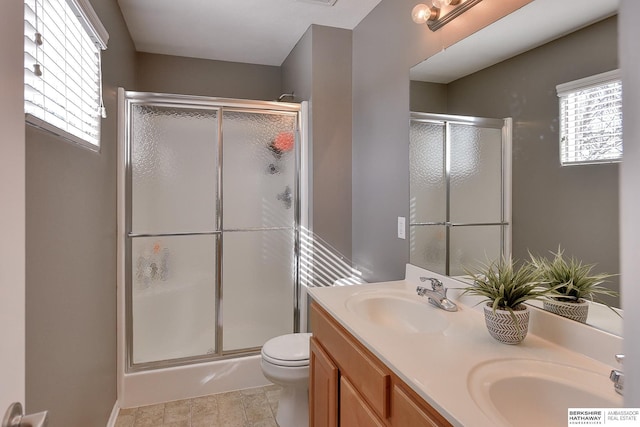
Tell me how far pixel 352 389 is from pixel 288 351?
80 centimetres

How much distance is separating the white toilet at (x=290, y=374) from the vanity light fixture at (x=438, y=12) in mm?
1791

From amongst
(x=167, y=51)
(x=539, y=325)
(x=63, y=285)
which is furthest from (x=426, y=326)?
(x=167, y=51)

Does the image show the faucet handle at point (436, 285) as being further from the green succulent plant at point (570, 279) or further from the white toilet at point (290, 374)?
the white toilet at point (290, 374)

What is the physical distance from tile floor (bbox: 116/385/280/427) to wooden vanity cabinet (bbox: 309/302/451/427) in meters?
0.70

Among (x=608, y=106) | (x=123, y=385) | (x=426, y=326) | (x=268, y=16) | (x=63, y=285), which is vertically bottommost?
(x=123, y=385)

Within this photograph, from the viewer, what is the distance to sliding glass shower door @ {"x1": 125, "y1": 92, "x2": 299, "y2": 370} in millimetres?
2352

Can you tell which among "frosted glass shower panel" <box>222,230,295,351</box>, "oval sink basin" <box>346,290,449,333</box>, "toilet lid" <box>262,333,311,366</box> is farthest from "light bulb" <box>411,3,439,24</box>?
"toilet lid" <box>262,333,311,366</box>

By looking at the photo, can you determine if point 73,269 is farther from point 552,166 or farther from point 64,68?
point 552,166

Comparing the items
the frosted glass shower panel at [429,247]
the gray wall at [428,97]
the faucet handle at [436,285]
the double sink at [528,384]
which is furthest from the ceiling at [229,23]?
→ the double sink at [528,384]

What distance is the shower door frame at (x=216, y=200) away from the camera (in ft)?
7.39

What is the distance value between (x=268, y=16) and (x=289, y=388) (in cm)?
232

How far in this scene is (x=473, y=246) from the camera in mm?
1500

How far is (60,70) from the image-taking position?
4.00 feet

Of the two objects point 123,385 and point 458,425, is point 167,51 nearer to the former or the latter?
point 123,385
